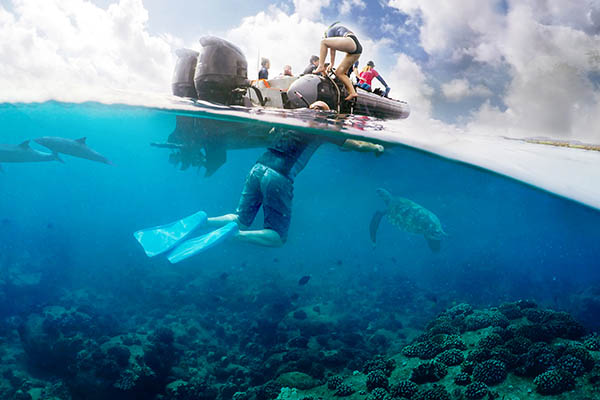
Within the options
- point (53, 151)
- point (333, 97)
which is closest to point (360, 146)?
point (333, 97)

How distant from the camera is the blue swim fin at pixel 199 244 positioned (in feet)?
15.8

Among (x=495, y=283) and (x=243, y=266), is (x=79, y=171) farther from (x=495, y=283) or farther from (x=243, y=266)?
(x=495, y=283)

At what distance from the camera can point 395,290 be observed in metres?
17.7

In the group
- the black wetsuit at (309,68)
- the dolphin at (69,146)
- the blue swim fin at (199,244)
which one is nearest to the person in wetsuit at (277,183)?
the blue swim fin at (199,244)

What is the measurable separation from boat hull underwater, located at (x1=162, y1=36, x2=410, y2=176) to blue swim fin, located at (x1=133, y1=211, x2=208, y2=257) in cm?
226

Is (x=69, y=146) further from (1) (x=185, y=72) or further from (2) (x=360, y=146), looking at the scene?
(2) (x=360, y=146)

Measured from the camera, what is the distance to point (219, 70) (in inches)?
248

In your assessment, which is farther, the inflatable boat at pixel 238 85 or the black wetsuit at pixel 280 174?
the inflatable boat at pixel 238 85

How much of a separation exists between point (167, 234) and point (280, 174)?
2.39 m

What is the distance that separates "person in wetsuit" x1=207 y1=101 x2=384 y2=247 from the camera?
5371mm

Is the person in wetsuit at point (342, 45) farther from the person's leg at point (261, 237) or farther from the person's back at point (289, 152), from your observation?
the person's leg at point (261, 237)

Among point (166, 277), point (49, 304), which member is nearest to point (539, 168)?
point (166, 277)

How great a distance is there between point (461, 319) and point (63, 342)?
13452mm

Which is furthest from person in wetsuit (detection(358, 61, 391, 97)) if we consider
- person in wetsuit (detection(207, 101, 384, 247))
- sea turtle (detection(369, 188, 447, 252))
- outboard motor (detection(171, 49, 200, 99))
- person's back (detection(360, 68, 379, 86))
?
sea turtle (detection(369, 188, 447, 252))
